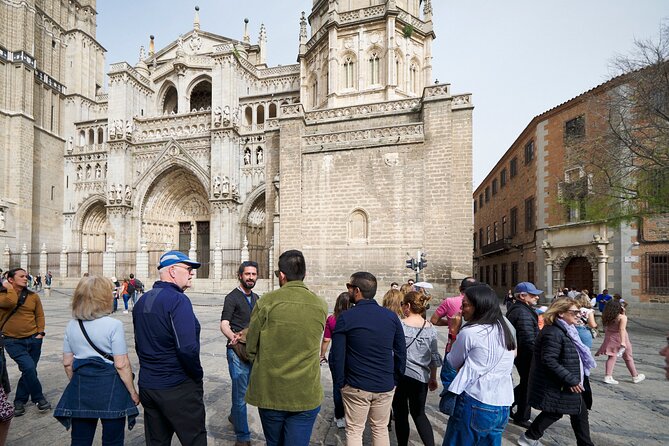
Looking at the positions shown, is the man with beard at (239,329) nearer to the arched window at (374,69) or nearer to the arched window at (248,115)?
the arched window at (374,69)

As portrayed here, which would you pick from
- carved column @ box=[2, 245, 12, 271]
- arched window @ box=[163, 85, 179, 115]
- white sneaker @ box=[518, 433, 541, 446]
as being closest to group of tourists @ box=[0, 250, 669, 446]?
white sneaker @ box=[518, 433, 541, 446]

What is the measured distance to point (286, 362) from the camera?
2312mm

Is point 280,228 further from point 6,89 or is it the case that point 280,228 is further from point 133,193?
point 6,89

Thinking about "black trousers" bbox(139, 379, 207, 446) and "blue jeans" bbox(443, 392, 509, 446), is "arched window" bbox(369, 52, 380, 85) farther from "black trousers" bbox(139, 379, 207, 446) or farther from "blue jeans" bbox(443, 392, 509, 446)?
"black trousers" bbox(139, 379, 207, 446)

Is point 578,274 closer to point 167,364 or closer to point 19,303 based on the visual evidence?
point 167,364

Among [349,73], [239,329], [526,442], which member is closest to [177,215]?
[349,73]

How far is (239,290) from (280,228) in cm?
1346

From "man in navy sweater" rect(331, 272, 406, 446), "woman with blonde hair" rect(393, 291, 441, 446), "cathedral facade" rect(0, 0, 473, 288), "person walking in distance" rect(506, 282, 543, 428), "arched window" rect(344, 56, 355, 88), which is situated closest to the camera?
"man in navy sweater" rect(331, 272, 406, 446)

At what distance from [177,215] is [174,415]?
2888cm

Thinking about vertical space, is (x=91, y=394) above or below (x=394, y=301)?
below

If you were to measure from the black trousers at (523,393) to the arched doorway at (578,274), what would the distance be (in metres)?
15.2

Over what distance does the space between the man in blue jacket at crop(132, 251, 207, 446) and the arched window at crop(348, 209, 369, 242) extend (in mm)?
14095

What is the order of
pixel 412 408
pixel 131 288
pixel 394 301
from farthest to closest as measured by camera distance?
pixel 131 288, pixel 394 301, pixel 412 408

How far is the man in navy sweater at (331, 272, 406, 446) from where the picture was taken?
2729mm
